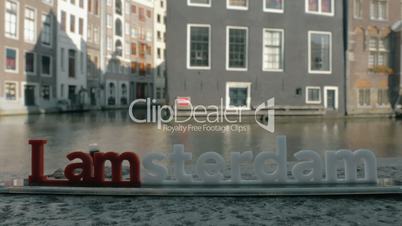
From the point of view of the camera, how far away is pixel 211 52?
28.1 metres

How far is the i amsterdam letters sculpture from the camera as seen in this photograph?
580 centimetres

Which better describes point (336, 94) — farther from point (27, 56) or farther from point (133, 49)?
point (133, 49)

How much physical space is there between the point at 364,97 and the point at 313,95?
5.11m

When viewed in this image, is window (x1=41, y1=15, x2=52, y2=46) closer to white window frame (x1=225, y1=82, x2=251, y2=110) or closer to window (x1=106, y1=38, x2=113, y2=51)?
window (x1=106, y1=38, x2=113, y2=51)

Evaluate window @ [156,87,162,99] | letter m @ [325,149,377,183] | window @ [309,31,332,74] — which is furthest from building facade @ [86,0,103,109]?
letter m @ [325,149,377,183]

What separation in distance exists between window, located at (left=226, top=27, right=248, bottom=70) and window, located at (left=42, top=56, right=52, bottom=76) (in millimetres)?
19975

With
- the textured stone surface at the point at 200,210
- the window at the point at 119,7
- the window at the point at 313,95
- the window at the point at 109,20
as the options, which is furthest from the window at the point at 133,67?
the textured stone surface at the point at 200,210

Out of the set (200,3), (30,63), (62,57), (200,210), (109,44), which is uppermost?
(109,44)

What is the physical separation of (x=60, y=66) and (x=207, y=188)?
130 ft

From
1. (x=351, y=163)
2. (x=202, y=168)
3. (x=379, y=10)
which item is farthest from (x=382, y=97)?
(x=202, y=168)

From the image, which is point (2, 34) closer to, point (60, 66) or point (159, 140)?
point (60, 66)

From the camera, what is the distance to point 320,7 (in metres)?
31.2

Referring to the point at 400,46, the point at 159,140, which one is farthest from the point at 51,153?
the point at 400,46

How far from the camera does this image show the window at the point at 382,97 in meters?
33.2
